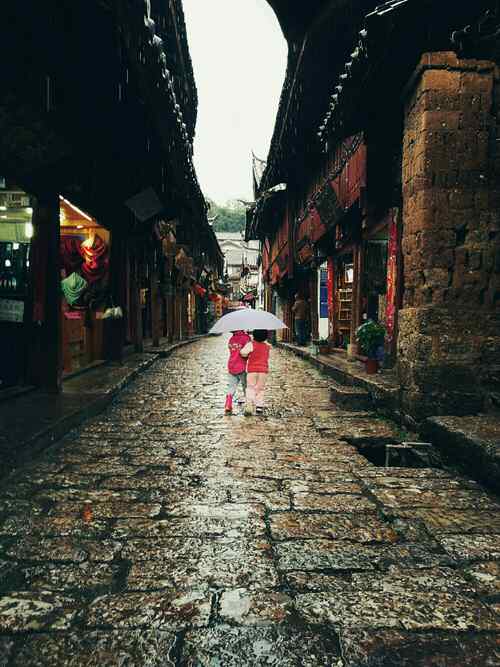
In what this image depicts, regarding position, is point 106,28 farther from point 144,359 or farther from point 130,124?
point 144,359

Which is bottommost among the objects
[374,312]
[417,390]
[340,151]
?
[417,390]

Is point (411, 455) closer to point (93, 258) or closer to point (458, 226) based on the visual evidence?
point (458, 226)

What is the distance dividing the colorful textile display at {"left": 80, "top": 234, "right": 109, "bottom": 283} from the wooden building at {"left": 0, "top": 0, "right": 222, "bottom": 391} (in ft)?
0.08

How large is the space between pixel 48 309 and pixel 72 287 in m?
2.95

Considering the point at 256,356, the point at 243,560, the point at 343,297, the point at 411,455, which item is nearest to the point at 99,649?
the point at 243,560

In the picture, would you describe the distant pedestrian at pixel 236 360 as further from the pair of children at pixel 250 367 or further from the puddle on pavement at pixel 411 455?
the puddle on pavement at pixel 411 455

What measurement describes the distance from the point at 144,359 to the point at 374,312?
673 centimetres

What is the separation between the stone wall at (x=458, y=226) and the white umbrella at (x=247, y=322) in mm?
2140

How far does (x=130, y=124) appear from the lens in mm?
7156

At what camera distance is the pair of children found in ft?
23.1

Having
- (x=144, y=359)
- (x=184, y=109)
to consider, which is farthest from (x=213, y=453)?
(x=184, y=109)

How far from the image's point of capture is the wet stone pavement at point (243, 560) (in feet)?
6.78

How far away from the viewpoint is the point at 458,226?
574 cm

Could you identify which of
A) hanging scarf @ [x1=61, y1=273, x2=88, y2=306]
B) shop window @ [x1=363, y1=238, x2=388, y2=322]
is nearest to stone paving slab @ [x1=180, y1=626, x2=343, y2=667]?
hanging scarf @ [x1=61, y1=273, x2=88, y2=306]
